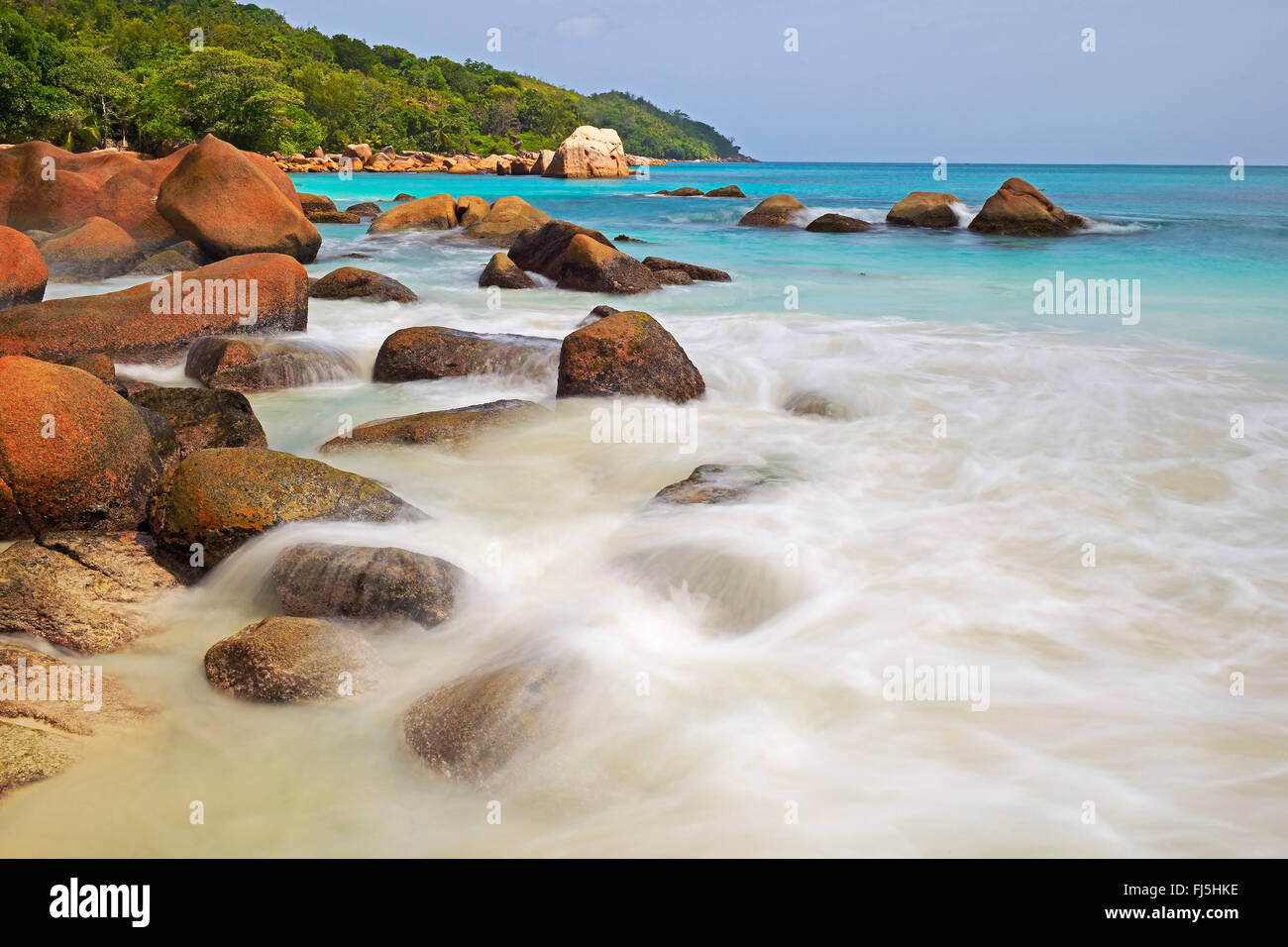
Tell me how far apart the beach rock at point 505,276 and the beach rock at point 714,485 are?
899cm

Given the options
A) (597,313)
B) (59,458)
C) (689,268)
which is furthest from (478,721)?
(689,268)

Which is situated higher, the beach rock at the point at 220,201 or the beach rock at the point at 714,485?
the beach rock at the point at 220,201

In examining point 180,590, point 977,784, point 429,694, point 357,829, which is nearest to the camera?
point 357,829

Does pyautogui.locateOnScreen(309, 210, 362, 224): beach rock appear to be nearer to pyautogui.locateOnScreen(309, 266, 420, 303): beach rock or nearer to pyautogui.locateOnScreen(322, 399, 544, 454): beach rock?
pyautogui.locateOnScreen(309, 266, 420, 303): beach rock

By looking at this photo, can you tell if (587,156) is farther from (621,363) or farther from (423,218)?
(621,363)

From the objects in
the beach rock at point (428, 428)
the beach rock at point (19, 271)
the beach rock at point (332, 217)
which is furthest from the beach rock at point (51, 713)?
the beach rock at point (332, 217)

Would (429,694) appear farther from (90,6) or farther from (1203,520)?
(90,6)

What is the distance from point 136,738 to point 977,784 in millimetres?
2812

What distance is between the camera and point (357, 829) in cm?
260

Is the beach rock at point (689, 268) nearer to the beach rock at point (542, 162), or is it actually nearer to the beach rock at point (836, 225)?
the beach rock at point (836, 225)

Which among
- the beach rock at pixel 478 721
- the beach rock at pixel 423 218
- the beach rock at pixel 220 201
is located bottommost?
the beach rock at pixel 478 721

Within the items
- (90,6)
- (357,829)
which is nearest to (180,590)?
(357,829)

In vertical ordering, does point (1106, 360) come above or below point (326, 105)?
below

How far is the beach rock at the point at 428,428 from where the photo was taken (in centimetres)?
593
